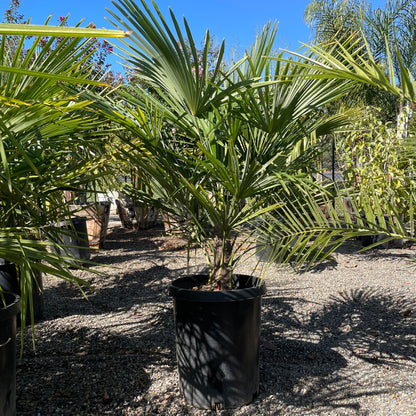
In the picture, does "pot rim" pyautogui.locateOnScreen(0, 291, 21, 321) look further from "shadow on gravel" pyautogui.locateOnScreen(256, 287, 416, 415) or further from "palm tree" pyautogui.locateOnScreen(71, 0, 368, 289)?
"shadow on gravel" pyautogui.locateOnScreen(256, 287, 416, 415)

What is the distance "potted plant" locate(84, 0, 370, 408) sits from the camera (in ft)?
6.24

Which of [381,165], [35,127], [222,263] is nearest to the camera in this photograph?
[35,127]

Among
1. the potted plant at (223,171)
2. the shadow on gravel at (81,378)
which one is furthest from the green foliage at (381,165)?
the shadow on gravel at (81,378)

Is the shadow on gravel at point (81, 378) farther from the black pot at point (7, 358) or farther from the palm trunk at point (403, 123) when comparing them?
the palm trunk at point (403, 123)

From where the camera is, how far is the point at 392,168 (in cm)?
501

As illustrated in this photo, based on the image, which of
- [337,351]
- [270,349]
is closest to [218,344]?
[270,349]

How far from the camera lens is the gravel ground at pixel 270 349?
89.2 inches

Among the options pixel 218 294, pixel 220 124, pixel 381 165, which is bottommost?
pixel 218 294

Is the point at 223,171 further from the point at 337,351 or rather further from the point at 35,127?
the point at 337,351

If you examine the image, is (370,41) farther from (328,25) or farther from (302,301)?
(302,301)

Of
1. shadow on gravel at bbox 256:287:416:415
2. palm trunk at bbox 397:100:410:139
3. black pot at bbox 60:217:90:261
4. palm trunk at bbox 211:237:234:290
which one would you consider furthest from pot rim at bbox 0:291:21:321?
palm trunk at bbox 397:100:410:139

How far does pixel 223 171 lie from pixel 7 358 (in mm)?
1155

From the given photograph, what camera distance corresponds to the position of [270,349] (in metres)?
2.90

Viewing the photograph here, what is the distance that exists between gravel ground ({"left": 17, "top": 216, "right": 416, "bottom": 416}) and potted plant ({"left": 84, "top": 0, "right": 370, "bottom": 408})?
0.24 metres
